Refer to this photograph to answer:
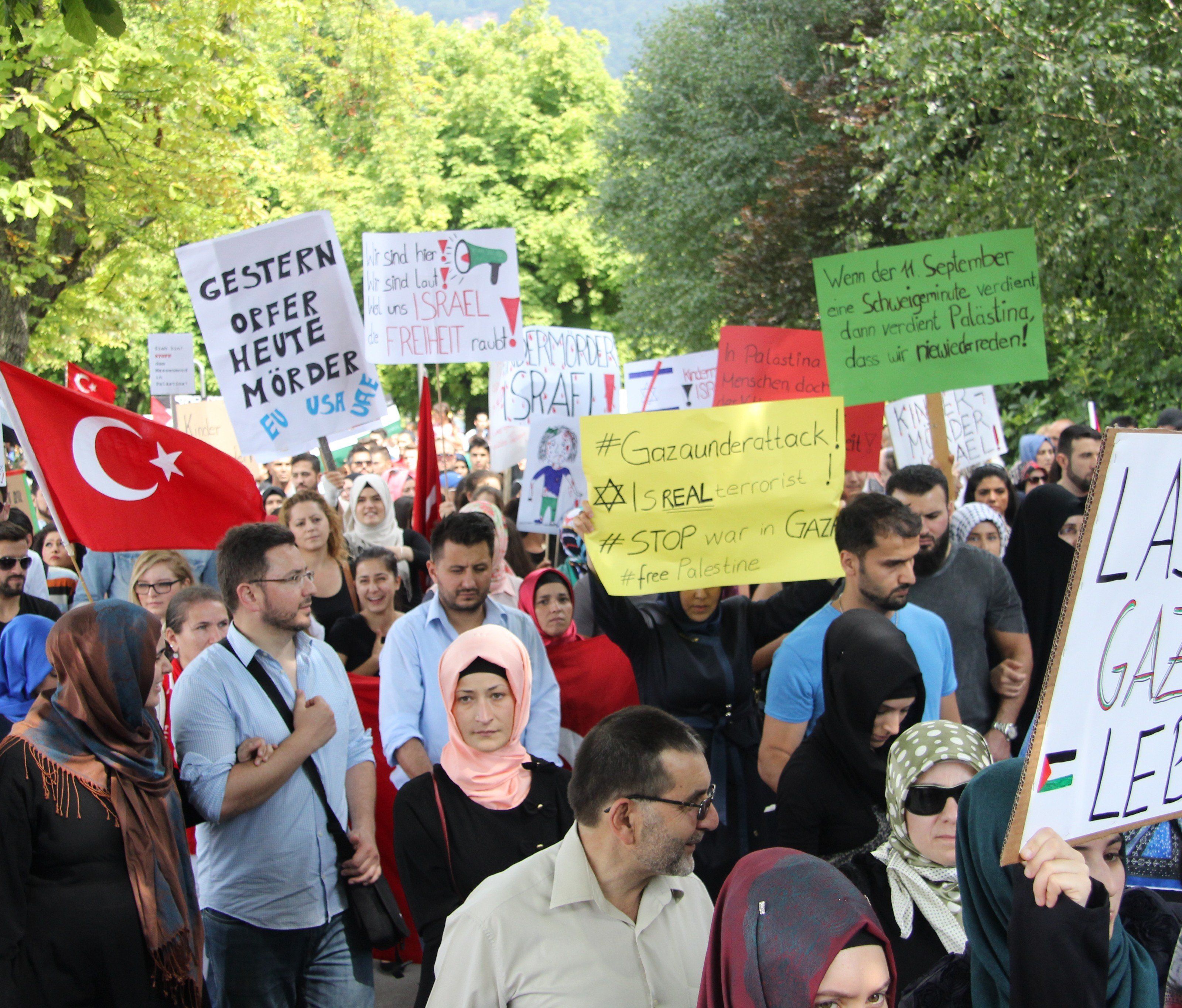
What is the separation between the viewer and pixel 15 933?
106 inches

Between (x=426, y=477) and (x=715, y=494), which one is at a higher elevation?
Result: (x=426, y=477)

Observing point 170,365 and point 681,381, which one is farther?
point 170,365

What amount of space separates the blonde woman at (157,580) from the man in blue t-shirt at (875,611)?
2.59 meters

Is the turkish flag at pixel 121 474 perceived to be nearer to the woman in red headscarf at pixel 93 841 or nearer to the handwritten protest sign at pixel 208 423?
the woman in red headscarf at pixel 93 841

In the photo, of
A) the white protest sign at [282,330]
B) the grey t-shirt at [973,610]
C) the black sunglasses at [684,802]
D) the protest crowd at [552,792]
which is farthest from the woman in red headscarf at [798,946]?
the white protest sign at [282,330]

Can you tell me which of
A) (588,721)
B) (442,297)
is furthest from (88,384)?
(588,721)

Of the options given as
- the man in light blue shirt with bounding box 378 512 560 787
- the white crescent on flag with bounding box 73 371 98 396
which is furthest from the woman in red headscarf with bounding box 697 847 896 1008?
the white crescent on flag with bounding box 73 371 98 396

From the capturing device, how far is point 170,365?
478 inches

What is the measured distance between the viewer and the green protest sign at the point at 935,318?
6.12m

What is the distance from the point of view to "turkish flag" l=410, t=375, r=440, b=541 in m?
6.73

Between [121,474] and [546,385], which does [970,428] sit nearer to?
[546,385]

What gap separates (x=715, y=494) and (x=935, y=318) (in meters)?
2.34

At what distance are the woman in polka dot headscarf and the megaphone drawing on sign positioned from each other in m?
5.32

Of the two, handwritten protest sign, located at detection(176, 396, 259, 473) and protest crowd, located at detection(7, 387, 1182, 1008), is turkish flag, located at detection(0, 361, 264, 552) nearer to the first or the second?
protest crowd, located at detection(7, 387, 1182, 1008)
